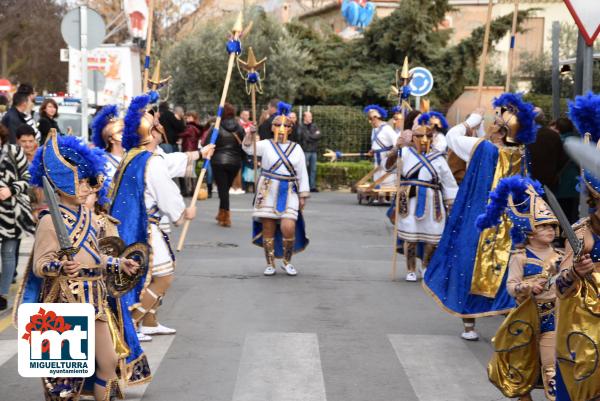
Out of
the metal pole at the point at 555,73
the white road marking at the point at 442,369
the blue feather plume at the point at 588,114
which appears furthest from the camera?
the metal pole at the point at 555,73

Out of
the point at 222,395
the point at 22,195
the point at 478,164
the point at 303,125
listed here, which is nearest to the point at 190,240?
the point at 22,195

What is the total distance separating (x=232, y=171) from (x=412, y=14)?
1584 cm

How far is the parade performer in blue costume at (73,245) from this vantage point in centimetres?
605

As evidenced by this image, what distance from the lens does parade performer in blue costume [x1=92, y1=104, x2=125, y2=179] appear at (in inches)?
339

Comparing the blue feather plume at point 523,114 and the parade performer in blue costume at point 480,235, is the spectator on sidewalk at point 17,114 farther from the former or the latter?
the blue feather plume at point 523,114

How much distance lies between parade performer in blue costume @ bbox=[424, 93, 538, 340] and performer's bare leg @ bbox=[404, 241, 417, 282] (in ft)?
9.50

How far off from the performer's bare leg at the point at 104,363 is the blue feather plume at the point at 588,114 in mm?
2807

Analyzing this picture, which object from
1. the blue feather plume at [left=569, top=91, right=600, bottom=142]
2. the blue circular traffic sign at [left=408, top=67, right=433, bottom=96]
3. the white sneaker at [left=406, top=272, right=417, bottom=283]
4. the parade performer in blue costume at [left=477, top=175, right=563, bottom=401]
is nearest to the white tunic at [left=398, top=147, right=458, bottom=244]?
the white sneaker at [left=406, top=272, right=417, bottom=283]

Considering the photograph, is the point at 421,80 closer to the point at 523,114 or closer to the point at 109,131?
the point at 523,114

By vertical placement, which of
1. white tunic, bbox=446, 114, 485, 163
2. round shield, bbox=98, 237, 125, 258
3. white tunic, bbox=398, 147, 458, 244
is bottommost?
white tunic, bbox=398, 147, 458, 244

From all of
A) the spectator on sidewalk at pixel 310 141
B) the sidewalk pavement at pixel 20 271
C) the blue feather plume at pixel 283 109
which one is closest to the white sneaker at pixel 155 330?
the sidewalk pavement at pixel 20 271

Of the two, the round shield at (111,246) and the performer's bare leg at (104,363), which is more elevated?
the round shield at (111,246)

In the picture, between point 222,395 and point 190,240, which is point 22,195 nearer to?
point 222,395

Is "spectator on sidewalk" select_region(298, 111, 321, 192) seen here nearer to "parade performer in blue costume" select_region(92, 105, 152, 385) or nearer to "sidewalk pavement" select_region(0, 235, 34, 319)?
"sidewalk pavement" select_region(0, 235, 34, 319)
